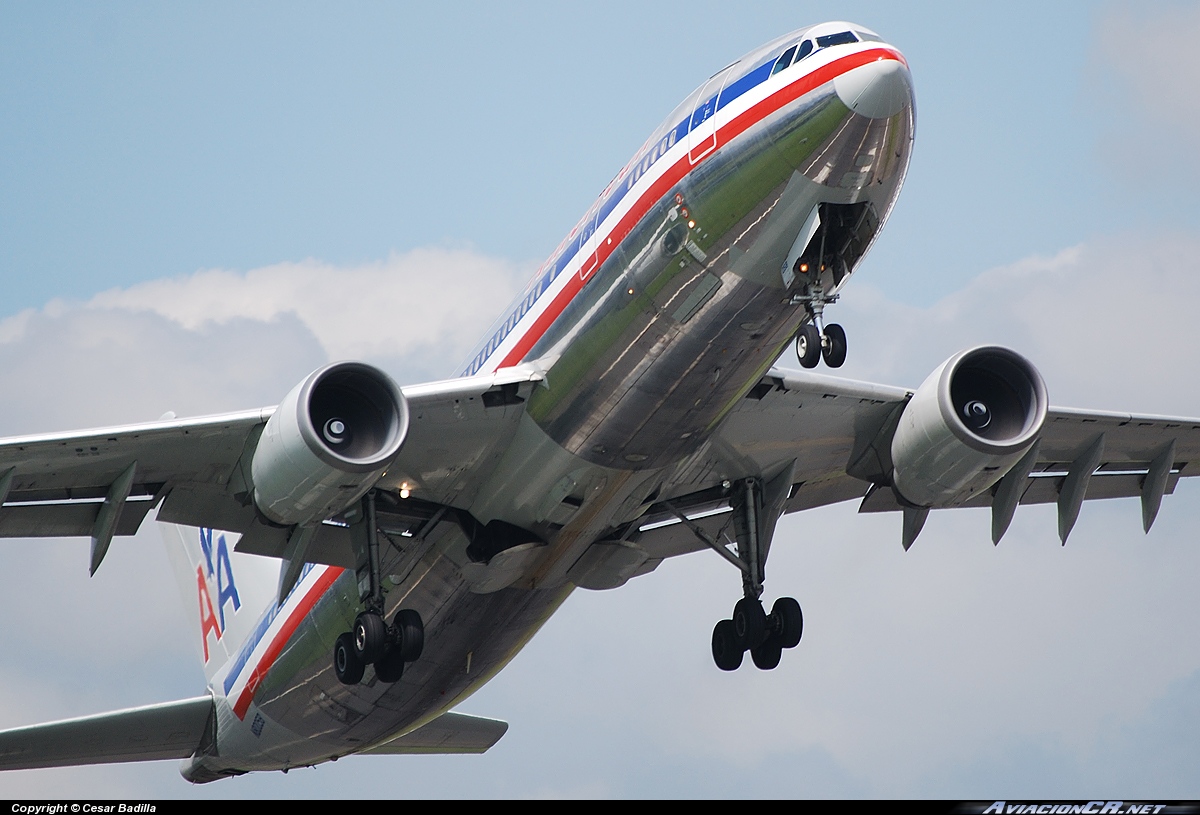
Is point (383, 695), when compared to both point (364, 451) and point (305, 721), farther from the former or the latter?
point (364, 451)

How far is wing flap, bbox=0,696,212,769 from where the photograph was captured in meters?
24.1

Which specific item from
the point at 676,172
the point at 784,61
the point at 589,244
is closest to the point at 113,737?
the point at 589,244

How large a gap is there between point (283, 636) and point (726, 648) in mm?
6371

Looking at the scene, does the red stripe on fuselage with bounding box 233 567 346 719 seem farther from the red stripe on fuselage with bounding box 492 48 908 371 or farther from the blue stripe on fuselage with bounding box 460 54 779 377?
the red stripe on fuselage with bounding box 492 48 908 371

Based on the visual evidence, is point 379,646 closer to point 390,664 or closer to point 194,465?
point 390,664

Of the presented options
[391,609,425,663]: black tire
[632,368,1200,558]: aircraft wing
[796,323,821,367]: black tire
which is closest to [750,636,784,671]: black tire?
[632,368,1200,558]: aircraft wing

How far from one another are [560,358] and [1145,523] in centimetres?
1087

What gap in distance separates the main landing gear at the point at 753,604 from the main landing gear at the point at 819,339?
188 inches

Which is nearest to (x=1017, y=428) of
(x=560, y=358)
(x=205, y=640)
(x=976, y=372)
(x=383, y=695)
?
(x=976, y=372)

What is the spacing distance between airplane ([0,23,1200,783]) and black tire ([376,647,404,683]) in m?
0.04

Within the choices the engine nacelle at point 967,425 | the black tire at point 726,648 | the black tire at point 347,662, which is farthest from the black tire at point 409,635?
the engine nacelle at point 967,425

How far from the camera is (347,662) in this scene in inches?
835

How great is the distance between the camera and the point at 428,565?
2156 cm

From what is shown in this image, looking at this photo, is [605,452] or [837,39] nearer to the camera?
[837,39]
